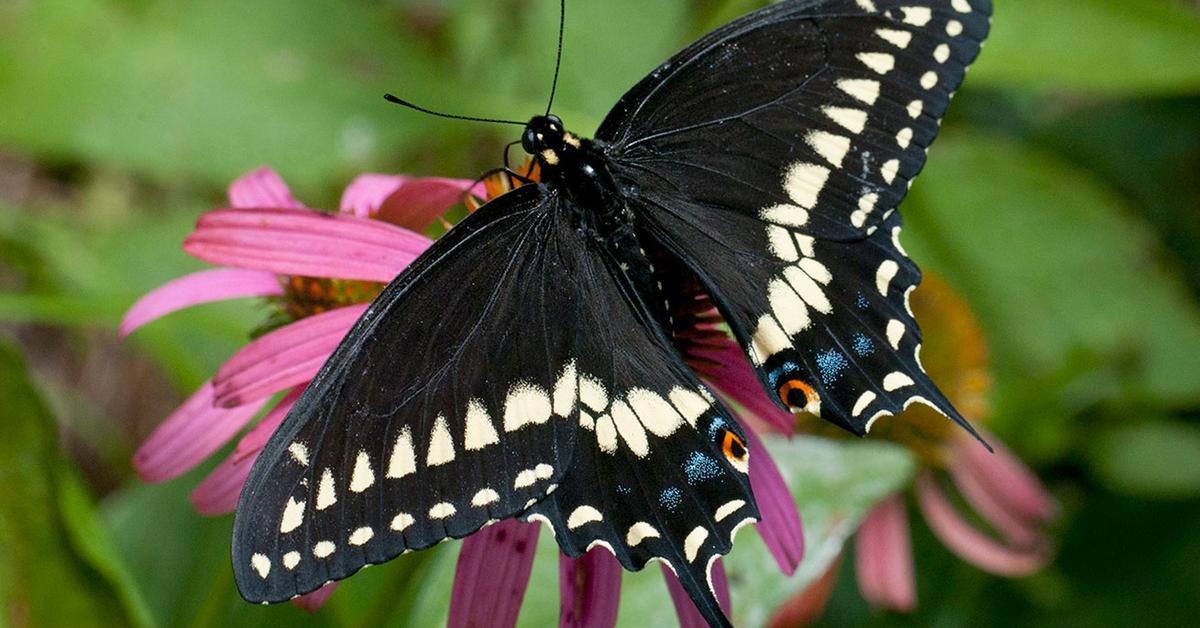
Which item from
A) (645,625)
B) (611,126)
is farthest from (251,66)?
(645,625)

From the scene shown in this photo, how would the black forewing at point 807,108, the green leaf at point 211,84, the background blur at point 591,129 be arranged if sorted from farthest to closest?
the green leaf at point 211,84, the background blur at point 591,129, the black forewing at point 807,108

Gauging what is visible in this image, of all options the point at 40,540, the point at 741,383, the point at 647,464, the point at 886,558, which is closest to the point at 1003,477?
the point at 886,558

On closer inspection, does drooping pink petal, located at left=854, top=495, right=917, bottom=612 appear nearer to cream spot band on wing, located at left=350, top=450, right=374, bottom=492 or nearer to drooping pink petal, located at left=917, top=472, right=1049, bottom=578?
drooping pink petal, located at left=917, top=472, right=1049, bottom=578

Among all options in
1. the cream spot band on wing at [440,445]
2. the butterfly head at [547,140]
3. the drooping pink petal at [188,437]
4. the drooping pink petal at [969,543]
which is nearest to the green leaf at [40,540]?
the drooping pink petal at [188,437]

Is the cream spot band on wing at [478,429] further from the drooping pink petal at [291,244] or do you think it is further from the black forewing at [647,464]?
the drooping pink petal at [291,244]

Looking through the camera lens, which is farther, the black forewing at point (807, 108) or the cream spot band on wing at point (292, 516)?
the black forewing at point (807, 108)

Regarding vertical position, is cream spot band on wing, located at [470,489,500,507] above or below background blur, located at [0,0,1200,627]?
below

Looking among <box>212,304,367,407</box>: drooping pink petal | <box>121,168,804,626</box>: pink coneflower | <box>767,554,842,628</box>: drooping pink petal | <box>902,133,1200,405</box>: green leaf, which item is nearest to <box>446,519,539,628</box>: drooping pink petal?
<box>121,168,804,626</box>: pink coneflower
